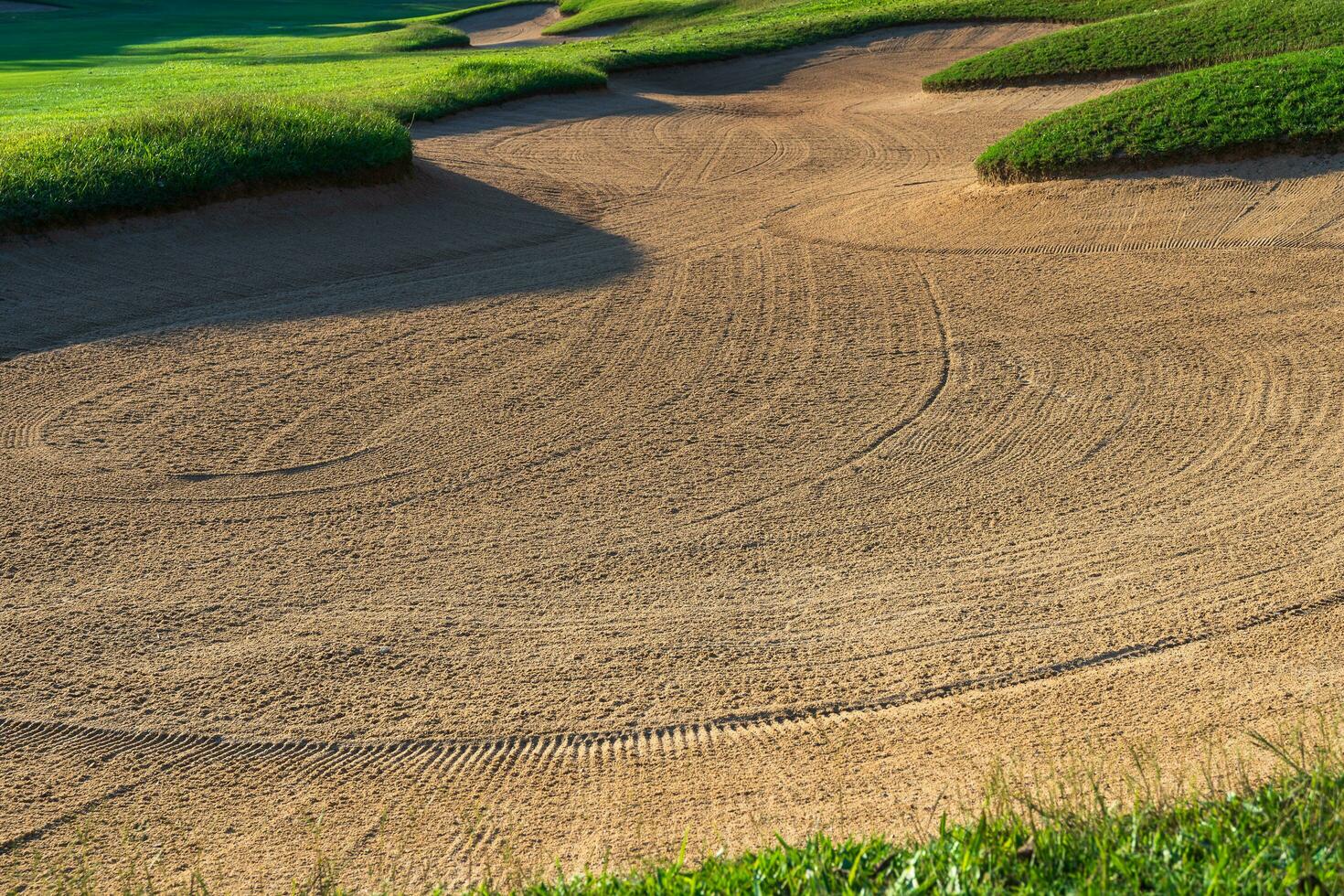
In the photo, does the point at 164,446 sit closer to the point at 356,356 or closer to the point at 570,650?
the point at 356,356

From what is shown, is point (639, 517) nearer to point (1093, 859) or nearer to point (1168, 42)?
point (1093, 859)

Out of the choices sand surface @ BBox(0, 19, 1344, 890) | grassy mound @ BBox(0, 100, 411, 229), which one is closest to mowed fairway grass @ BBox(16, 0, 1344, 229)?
grassy mound @ BBox(0, 100, 411, 229)

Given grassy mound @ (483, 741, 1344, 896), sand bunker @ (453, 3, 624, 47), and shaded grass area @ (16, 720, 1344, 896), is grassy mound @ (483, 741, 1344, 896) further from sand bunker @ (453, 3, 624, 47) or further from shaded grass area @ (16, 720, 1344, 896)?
sand bunker @ (453, 3, 624, 47)

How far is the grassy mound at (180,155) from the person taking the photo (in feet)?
36.0

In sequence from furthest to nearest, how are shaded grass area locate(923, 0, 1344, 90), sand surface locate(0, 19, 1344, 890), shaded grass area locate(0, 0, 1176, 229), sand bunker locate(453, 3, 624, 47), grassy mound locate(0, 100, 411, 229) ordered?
sand bunker locate(453, 3, 624, 47) → shaded grass area locate(923, 0, 1344, 90) → shaded grass area locate(0, 0, 1176, 229) → grassy mound locate(0, 100, 411, 229) → sand surface locate(0, 19, 1344, 890)

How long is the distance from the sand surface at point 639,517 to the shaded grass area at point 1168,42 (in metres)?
7.92

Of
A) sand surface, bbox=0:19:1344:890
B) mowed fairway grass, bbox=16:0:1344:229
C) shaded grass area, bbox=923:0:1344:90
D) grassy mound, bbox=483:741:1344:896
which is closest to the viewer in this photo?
grassy mound, bbox=483:741:1344:896

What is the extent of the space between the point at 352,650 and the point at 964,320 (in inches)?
224

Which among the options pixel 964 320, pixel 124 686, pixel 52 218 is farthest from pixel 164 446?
pixel 964 320

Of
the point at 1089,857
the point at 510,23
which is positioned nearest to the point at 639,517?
the point at 1089,857

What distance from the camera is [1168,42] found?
745 inches

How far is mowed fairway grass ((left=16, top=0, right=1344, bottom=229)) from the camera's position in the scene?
11.6m

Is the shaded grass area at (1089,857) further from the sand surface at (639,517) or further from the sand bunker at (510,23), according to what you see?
the sand bunker at (510,23)

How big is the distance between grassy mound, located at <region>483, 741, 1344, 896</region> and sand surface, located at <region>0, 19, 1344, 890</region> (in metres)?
0.72
